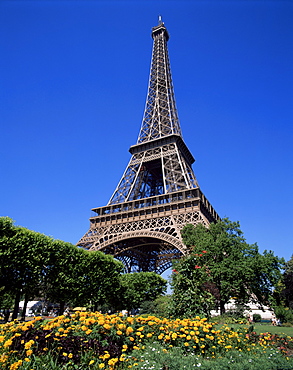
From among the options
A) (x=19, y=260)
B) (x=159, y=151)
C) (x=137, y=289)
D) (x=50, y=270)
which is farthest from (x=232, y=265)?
(x=159, y=151)

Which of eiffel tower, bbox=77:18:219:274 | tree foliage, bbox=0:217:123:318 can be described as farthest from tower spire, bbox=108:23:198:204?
tree foliage, bbox=0:217:123:318

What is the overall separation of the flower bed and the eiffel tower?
20.3 m

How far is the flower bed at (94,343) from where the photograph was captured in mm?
5199

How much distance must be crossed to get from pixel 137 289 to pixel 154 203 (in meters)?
12.9

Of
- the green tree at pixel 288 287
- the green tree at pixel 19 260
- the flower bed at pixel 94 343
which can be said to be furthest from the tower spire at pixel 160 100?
the flower bed at pixel 94 343

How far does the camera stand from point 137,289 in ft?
108

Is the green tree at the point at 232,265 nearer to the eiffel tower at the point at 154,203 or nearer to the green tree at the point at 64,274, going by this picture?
the eiffel tower at the point at 154,203

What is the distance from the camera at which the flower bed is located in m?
5.20

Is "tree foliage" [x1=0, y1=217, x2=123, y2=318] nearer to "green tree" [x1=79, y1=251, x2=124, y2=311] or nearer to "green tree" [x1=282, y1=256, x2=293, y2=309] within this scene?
"green tree" [x1=79, y1=251, x2=124, y2=311]

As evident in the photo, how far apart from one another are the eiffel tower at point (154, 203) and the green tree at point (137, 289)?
4.27 metres

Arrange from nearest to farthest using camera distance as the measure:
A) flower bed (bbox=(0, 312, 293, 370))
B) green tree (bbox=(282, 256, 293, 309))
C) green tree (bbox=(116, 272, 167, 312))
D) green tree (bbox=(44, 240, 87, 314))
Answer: flower bed (bbox=(0, 312, 293, 370)) < green tree (bbox=(44, 240, 87, 314)) < green tree (bbox=(116, 272, 167, 312)) < green tree (bbox=(282, 256, 293, 309))

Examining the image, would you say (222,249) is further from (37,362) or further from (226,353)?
(37,362)

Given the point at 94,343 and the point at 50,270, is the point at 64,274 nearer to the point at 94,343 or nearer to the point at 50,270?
the point at 50,270

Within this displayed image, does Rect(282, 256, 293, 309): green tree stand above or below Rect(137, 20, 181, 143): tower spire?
below
